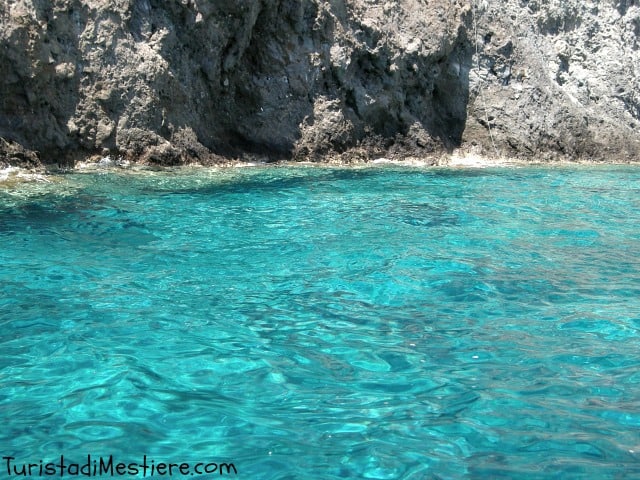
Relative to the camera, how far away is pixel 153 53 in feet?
36.7

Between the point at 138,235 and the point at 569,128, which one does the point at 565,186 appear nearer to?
the point at 569,128

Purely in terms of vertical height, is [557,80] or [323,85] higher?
[557,80]

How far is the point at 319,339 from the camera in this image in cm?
436

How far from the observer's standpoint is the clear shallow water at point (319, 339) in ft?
10.2

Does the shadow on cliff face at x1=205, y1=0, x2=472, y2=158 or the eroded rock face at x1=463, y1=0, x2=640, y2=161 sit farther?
the eroded rock face at x1=463, y1=0, x2=640, y2=161

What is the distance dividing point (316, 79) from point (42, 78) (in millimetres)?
4733

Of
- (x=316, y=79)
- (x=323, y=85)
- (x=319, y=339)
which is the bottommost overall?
(x=319, y=339)

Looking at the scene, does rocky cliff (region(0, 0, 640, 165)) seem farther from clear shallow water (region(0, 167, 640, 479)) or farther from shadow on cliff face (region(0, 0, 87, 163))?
clear shallow water (region(0, 167, 640, 479))

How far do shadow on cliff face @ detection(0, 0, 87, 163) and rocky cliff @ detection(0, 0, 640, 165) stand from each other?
0.02 m

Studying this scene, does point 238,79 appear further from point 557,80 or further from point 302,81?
point 557,80

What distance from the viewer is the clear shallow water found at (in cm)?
311

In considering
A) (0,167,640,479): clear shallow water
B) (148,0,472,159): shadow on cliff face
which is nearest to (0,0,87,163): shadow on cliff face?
(148,0,472,159): shadow on cliff face

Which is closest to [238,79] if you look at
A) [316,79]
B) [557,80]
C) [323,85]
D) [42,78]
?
[316,79]

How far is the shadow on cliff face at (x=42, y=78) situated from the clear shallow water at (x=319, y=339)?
204cm
